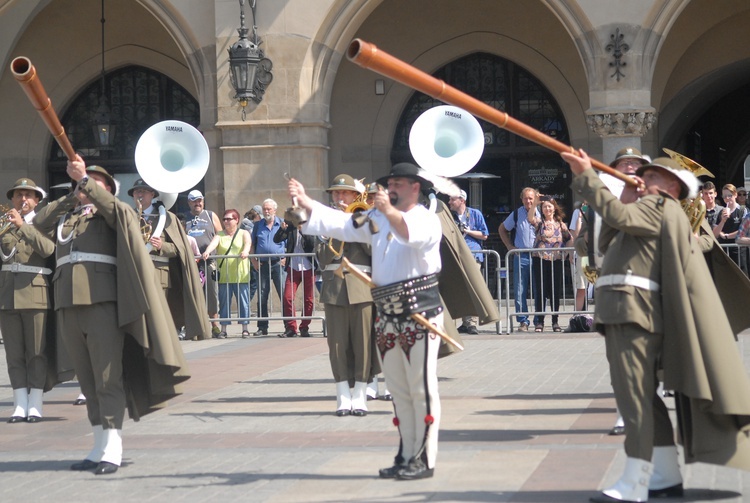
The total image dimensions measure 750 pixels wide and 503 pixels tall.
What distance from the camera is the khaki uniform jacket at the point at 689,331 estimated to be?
6086mm

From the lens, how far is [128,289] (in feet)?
24.6

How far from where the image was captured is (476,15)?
1997 centimetres

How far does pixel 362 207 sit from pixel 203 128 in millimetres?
8991

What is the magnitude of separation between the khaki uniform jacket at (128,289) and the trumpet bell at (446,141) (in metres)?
1.96

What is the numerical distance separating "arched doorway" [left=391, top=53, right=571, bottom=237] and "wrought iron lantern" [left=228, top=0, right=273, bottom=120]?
3307 mm

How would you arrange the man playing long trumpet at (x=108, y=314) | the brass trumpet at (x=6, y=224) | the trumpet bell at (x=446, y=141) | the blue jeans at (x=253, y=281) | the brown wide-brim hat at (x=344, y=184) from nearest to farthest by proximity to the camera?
the man playing long trumpet at (x=108, y=314)
the trumpet bell at (x=446, y=141)
the brass trumpet at (x=6, y=224)
the brown wide-brim hat at (x=344, y=184)
the blue jeans at (x=253, y=281)

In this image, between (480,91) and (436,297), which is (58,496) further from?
(480,91)

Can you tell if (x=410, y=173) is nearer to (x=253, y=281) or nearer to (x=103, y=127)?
(x=253, y=281)

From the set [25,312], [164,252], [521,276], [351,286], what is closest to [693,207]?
[351,286]

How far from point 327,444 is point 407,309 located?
1.60 m

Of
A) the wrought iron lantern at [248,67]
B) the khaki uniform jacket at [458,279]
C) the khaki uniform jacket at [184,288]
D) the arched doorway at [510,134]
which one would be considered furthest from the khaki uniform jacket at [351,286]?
the arched doorway at [510,134]

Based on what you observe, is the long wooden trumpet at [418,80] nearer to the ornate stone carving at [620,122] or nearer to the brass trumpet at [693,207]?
the brass trumpet at [693,207]

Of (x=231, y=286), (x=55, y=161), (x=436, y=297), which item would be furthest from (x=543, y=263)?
(x=55, y=161)

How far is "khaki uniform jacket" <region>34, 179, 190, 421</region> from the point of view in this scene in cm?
747
